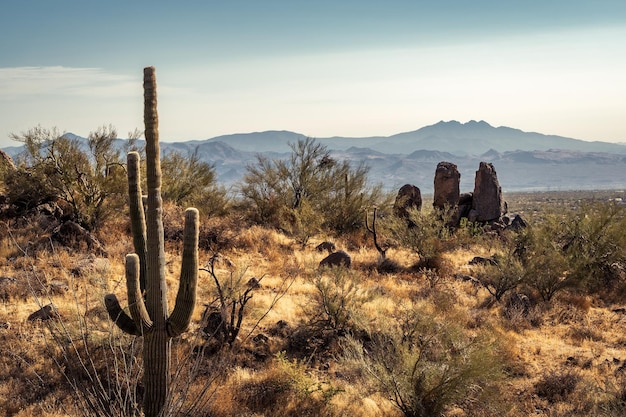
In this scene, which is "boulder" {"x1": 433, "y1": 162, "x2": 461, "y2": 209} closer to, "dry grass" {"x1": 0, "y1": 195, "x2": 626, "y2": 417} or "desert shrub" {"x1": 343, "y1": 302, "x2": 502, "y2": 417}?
"dry grass" {"x1": 0, "y1": 195, "x2": 626, "y2": 417}

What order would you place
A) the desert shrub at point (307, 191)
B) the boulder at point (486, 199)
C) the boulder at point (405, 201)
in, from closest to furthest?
the desert shrub at point (307, 191)
the boulder at point (405, 201)
the boulder at point (486, 199)

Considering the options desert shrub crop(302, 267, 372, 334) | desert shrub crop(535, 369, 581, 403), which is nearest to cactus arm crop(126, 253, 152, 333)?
desert shrub crop(302, 267, 372, 334)

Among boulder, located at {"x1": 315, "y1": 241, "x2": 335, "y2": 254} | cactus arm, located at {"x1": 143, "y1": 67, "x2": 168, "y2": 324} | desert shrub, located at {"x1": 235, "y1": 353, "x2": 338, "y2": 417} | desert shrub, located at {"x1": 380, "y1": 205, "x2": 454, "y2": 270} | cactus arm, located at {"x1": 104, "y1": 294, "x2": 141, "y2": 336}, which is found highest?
cactus arm, located at {"x1": 143, "y1": 67, "x2": 168, "y2": 324}

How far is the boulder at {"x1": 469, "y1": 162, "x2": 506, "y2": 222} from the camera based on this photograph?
28391 millimetres

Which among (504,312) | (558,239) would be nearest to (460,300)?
(504,312)

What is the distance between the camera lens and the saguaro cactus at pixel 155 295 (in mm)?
5480

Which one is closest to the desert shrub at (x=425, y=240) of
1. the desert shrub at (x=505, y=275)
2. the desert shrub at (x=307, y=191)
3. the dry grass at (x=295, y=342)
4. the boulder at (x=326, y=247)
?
the dry grass at (x=295, y=342)

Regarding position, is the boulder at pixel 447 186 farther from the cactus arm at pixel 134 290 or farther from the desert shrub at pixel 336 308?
the cactus arm at pixel 134 290

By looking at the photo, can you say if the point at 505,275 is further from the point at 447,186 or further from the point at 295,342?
the point at 447,186

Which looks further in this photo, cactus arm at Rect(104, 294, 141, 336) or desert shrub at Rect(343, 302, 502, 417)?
desert shrub at Rect(343, 302, 502, 417)

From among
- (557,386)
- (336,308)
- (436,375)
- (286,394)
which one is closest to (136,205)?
(286,394)

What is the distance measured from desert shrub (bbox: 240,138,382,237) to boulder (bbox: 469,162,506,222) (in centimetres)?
745

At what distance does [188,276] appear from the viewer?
548 centimetres

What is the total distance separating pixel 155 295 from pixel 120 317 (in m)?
0.46
